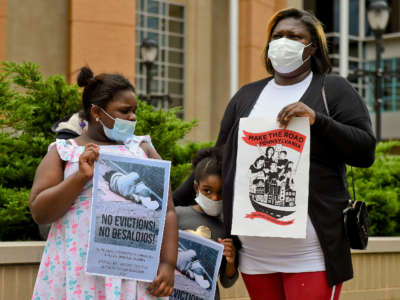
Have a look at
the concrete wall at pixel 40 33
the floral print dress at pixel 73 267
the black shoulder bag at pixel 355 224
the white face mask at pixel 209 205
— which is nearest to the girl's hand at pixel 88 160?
the floral print dress at pixel 73 267

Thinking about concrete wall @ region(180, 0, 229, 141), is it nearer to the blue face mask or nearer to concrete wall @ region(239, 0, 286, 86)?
concrete wall @ region(239, 0, 286, 86)

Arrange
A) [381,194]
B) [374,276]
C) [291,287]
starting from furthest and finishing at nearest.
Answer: [381,194], [374,276], [291,287]

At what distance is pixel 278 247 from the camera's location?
3314mm

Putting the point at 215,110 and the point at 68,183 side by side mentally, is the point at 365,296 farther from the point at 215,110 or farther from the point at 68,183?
the point at 215,110

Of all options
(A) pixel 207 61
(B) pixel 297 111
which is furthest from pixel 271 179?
(A) pixel 207 61

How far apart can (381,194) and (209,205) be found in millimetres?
4632

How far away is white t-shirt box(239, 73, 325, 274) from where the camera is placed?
3271 mm

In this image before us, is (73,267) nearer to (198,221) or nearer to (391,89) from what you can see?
(198,221)

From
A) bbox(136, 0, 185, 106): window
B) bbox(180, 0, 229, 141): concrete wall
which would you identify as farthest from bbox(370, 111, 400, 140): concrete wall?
bbox(136, 0, 185, 106): window

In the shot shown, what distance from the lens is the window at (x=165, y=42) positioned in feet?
58.0

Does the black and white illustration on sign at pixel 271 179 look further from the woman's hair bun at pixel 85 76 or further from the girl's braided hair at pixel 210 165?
the woman's hair bun at pixel 85 76

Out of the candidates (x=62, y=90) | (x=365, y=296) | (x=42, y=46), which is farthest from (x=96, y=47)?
(x=365, y=296)

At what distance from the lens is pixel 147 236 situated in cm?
310

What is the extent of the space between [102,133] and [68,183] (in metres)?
0.37
